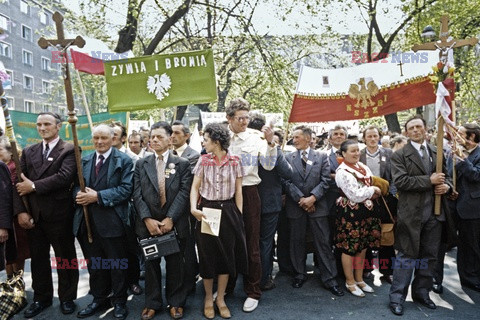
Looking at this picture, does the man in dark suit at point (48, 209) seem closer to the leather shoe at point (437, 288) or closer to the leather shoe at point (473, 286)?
the leather shoe at point (437, 288)

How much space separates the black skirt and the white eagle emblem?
1.78 m

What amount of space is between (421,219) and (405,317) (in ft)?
3.28

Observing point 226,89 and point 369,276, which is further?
point 226,89

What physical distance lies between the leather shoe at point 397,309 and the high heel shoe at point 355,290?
1.48 feet

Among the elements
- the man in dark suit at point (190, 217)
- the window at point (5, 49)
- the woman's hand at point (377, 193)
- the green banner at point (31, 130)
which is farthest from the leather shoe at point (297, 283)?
the window at point (5, 49)

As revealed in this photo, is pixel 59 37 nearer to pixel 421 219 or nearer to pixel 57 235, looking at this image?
pixel 57 235

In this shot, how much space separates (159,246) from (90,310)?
1.06 meters

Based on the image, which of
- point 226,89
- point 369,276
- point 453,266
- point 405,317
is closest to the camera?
point 405,317

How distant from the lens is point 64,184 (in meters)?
4.05

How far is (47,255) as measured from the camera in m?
4.24

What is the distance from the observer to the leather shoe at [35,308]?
4090 millimetres

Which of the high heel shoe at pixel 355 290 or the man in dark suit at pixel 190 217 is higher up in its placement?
the man in dark suit at pixel 190 217

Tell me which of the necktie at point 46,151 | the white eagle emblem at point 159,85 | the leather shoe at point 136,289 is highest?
the white eagle emblem at point 159,85

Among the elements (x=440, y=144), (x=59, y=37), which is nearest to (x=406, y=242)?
(x=440, y=144)
